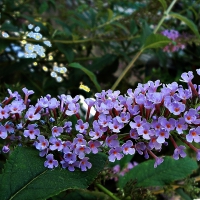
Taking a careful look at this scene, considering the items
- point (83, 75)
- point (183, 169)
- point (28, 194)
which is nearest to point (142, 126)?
point (28, 194)

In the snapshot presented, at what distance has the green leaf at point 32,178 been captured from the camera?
49cm

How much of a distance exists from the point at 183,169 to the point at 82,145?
336mm

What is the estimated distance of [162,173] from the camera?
2.44 feet

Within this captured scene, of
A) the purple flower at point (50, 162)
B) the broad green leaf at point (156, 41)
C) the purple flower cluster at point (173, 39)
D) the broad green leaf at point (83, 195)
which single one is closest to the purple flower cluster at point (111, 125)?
the purple flower at point (50, 162)

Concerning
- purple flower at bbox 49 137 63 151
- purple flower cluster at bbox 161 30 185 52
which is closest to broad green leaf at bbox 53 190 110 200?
purple flower at bbox 49 137 63 151

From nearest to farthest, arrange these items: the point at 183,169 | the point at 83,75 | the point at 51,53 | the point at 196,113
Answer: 1. the point at 196,113
2. the point at 183,169
3. the point at 83,75
4. the point at 51,53

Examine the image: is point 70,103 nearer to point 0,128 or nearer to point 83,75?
point 0,128

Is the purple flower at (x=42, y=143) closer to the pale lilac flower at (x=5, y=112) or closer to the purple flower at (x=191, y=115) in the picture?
the pale lilac flower at (x=5, y=112)

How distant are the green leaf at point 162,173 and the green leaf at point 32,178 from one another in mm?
238

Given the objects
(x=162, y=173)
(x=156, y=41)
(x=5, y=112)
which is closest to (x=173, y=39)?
(x=156, y=41)

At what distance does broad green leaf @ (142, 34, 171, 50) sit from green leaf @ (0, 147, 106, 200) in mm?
440

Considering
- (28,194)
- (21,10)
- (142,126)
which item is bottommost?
(21,10)

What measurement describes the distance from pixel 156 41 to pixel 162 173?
33cm

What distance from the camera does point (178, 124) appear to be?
18.6 inches
